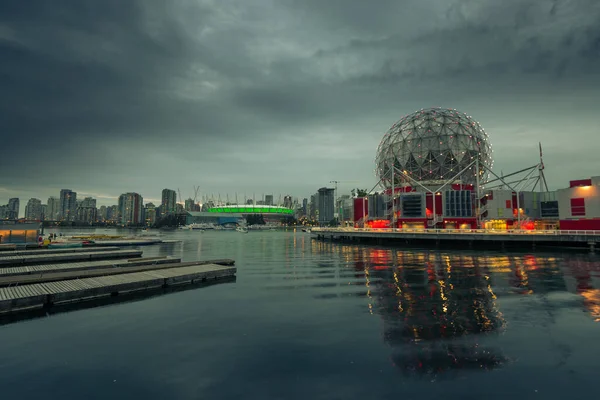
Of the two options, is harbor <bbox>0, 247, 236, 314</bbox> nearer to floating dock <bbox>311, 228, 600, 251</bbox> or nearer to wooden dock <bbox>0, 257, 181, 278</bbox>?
wooden dock <bbox>0, 257, 181, 278</bbox>

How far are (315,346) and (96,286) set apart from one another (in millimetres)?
15461

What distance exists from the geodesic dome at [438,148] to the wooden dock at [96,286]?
70.3 metres

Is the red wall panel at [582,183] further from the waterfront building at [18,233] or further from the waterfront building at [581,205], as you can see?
the waterfront building at [18,233]

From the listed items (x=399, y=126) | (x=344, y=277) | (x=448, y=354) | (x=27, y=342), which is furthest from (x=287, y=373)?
(x=399, y=126)

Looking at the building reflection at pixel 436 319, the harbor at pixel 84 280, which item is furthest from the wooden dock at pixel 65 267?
the building reflection at pixel 436 319

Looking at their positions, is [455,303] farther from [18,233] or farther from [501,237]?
[18,233]

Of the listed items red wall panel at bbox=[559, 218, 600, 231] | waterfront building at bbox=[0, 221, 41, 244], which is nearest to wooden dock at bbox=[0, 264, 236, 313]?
waterfront building at bbox=[0, 221, 41, 244]

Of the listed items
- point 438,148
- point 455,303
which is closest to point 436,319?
point 455,303

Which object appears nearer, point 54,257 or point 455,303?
point 455,303

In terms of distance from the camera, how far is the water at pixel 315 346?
8.95 m

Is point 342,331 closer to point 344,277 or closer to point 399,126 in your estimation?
point 344,277

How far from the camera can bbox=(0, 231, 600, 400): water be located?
8.95 m

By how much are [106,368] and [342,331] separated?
8409mm

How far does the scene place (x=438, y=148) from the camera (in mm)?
88438
